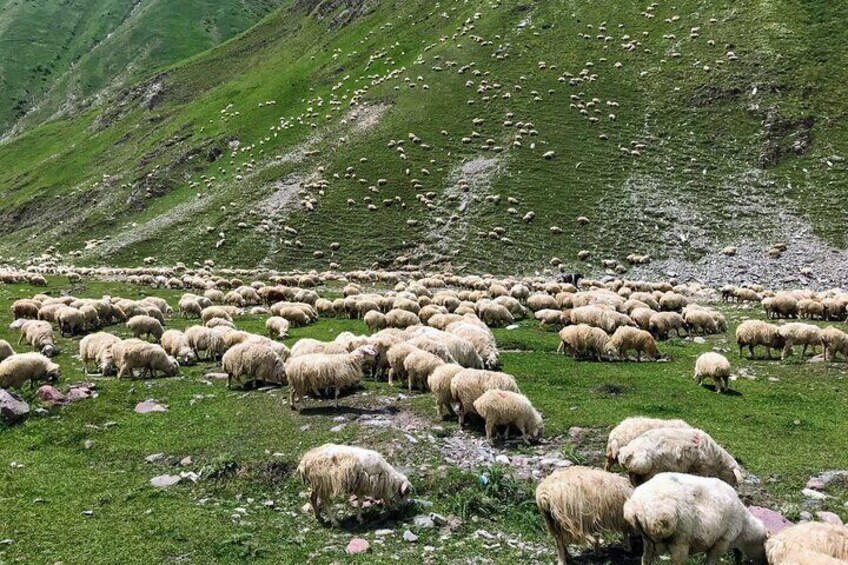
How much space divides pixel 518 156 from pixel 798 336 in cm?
→ 4834

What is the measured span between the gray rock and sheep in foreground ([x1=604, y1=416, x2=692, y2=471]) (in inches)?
545

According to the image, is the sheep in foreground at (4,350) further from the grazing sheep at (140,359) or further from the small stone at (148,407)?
the small stone at (148,407)

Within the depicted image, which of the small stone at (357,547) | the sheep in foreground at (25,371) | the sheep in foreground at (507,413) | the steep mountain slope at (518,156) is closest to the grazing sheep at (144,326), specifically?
the sheep in foreground at (25,371)

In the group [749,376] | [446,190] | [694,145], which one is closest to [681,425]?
[749,376]

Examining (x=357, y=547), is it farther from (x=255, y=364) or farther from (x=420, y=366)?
(x=255, y=364)

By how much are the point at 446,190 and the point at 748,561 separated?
5863 cm

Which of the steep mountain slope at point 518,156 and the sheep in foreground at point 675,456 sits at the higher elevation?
the steep mountain slope at point 518,156

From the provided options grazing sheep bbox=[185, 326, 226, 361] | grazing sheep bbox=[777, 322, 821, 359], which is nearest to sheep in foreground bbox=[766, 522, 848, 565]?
grazing sheep bbox=[777, 322, 821, 359]

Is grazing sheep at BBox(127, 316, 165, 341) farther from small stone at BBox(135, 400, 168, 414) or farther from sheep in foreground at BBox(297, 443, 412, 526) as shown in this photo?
sheep in foreground at BBox(297, 443, 412, 526)

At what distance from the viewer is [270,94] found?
340ft

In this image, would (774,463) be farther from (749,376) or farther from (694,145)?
(694,145)

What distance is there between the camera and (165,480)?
11.7 meters

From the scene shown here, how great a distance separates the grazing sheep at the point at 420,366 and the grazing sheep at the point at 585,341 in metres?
7.57

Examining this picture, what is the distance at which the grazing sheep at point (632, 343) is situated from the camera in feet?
73.4
